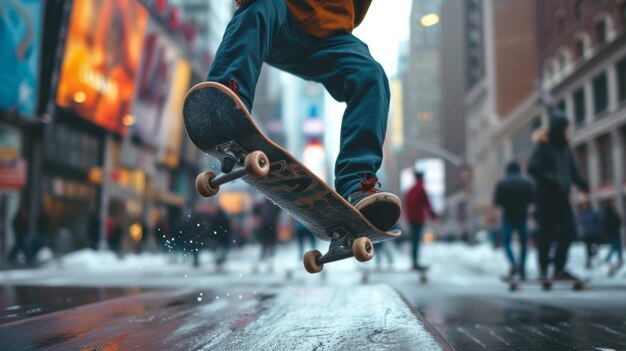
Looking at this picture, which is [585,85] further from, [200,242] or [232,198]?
[232,198]

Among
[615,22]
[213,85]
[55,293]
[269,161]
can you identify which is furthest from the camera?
[615,22]

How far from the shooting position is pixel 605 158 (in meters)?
34.8

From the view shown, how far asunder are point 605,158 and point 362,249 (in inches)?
1430

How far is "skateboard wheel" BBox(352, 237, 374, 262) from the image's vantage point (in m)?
2.51

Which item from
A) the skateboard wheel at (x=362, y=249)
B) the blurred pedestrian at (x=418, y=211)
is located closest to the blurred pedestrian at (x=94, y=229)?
the blurred pedestrian at (x=418, y=211)

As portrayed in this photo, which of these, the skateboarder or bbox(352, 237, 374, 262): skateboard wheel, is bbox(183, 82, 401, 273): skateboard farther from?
the skateboarder

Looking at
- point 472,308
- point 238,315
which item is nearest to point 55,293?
point 238,315

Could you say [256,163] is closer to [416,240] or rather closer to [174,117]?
[416,240]

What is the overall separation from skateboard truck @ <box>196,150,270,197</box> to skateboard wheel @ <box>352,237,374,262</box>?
1.71 feet

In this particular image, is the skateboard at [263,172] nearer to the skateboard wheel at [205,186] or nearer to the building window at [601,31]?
the skateboard wheel at [205,186]

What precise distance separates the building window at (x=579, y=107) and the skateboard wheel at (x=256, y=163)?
39381 millimetres

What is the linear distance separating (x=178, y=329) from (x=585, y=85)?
38759mm

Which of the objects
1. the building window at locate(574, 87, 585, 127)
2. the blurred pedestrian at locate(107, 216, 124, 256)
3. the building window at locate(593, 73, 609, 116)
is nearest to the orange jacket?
the blurred pedestrian at locate(107, 216, 124, 256)

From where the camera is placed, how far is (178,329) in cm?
237
